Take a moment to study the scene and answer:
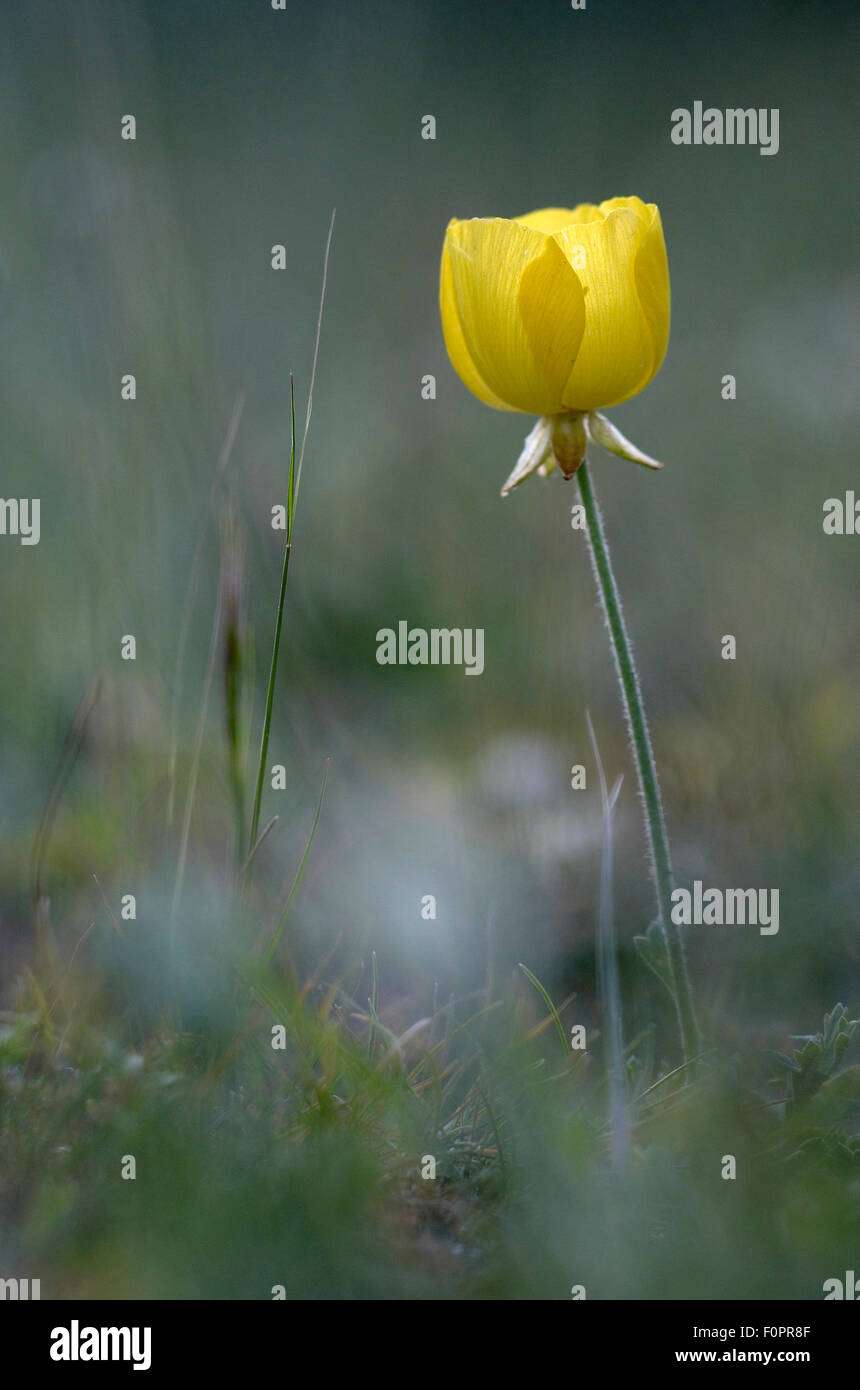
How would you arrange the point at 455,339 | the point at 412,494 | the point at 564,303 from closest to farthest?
the point at 564,303 < the point at 455,339 < the point at 412,494

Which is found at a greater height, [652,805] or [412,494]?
[412,494]

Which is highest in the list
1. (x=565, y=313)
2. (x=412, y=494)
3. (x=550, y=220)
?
(x=412, y=494)

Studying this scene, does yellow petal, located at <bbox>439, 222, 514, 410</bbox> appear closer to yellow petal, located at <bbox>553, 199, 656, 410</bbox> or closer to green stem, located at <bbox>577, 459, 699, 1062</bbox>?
yellow petal, located at <bbox>553, 199, 656, 410</bbox>

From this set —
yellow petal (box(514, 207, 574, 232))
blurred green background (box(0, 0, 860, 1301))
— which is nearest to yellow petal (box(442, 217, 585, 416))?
yellow petal (box(514, 207, 574, 232))

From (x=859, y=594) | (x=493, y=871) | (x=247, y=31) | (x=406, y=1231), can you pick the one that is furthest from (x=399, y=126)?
(x=406, y=1231)

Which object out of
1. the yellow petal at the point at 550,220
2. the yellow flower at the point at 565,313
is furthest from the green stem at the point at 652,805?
the yellow petal at the point at 550,220

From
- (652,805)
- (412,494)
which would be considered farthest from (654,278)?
(412,494)

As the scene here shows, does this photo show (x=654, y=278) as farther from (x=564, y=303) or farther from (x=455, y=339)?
(x=455, y=339)
